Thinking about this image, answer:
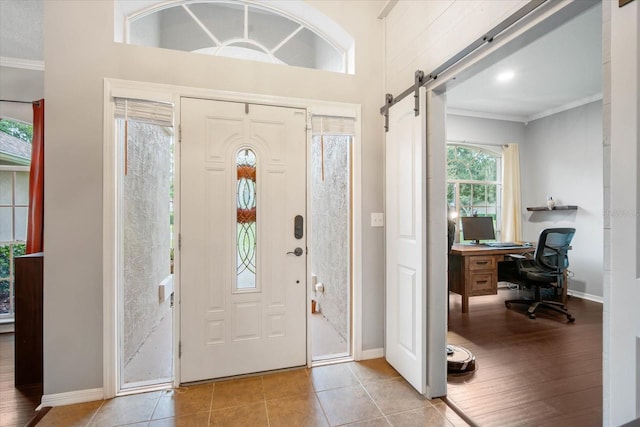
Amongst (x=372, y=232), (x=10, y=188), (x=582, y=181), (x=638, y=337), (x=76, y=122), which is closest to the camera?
(x=638, y=337)

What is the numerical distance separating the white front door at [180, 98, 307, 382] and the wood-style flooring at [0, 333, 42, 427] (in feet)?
3.15

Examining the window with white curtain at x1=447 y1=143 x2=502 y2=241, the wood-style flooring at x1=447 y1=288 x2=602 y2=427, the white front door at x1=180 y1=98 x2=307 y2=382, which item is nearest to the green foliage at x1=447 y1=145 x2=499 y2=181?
the window with white curtain at x1=447 y1=143 x2=502 y2=241

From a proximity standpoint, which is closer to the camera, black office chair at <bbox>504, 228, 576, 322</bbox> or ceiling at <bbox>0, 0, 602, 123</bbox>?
ceiling at <bbox>0, 0, 602, 123</bbox>

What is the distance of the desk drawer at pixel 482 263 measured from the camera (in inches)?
144

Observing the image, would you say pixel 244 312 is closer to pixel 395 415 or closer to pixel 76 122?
pixel 395 415

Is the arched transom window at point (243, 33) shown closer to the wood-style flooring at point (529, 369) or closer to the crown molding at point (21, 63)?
the crown molding at point (21, 63)

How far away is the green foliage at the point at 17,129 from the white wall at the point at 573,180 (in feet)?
24.0

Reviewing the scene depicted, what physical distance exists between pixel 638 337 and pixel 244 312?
7.03 ft

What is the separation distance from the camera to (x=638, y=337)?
0.92 metres

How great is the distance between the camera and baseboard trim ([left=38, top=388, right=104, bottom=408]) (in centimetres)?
189

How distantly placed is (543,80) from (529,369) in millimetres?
3530

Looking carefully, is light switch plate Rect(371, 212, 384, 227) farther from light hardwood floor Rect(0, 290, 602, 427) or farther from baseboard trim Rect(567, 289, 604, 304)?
baseboard trim Rect(567, 289, 604, 304)

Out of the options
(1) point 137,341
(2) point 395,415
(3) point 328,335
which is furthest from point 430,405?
(1) point 137,341

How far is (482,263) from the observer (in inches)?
146
